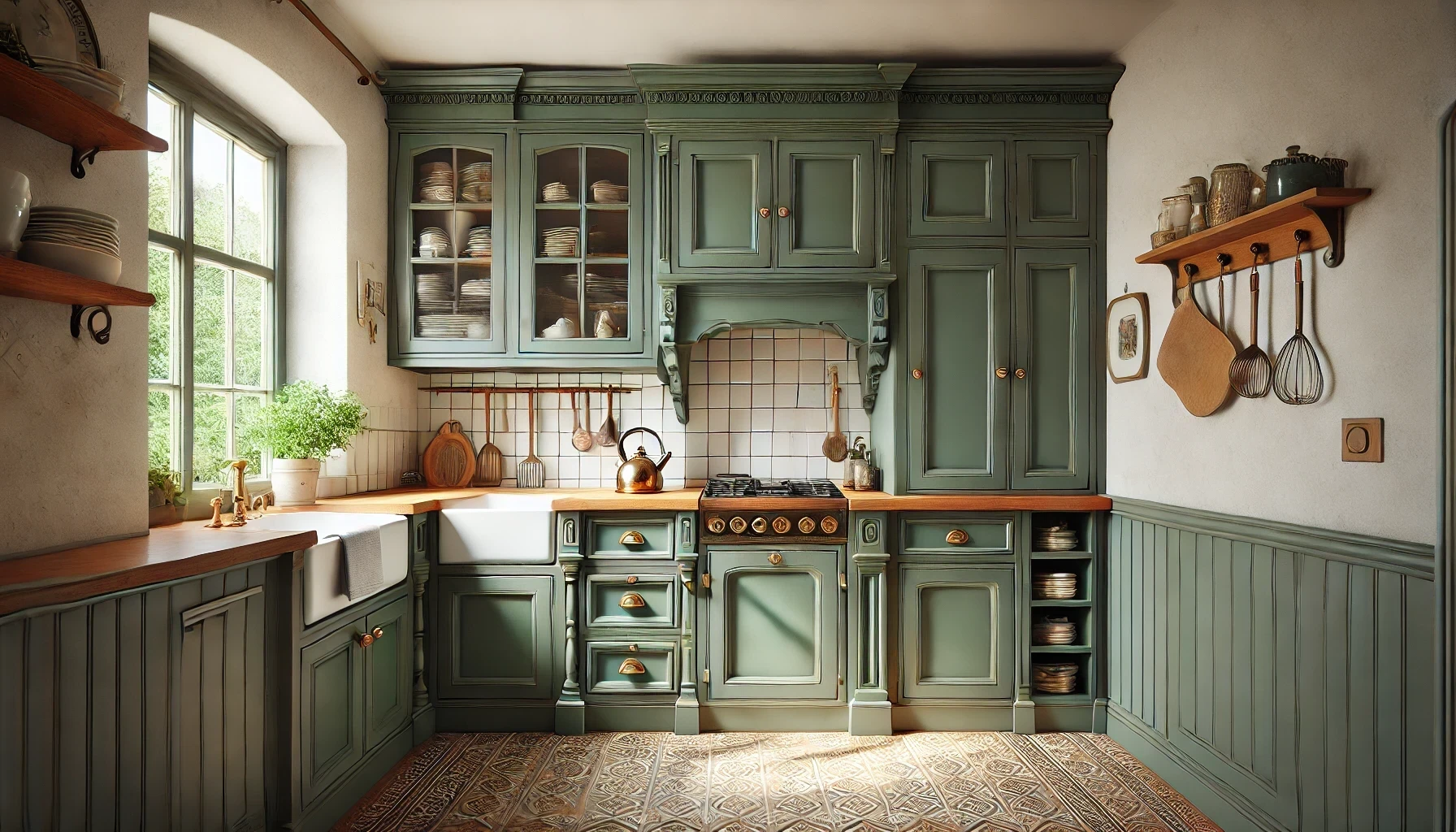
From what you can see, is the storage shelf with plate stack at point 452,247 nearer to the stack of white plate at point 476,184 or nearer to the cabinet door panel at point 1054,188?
the stack of white plate at point 476,184

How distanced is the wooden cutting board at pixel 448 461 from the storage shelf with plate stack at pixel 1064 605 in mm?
2482

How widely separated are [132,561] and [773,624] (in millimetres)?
2087

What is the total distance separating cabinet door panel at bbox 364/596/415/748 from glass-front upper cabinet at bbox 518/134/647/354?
47.4 inches

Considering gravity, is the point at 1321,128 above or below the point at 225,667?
above

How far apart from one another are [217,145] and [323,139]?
0.40 meters

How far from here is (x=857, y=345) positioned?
3.47 metres

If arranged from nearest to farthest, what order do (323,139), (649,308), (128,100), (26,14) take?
(26,14) < (128,100) < (323,139) < (649,308)

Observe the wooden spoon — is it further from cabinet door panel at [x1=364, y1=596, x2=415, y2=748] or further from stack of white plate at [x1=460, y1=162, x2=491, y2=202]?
cabinet door panel at [x1=364, y1=596, x2=415, y2=748]

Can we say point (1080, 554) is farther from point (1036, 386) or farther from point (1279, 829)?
point (1279, 829)

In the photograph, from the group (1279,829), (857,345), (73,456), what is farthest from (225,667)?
(1279,829)

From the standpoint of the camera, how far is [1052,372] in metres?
3.16

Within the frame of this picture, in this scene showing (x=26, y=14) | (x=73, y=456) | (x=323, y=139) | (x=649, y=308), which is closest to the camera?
(x=26, y=14)

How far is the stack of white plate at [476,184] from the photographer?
10.9 ft

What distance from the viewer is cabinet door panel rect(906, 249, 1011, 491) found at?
3156mm
